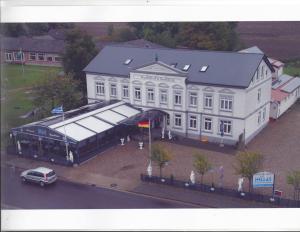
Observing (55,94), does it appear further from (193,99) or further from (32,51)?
(193,99)

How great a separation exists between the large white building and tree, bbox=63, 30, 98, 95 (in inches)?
2.8

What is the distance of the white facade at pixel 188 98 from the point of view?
393 centimetres

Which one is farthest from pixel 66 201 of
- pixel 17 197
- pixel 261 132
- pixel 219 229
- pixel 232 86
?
pixel 261 132

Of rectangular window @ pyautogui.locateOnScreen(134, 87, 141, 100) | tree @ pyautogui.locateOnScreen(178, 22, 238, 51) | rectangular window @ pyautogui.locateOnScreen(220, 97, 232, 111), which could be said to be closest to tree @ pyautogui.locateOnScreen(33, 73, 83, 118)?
rectangular window @ pyautogui.locateOnScreen(134, 87, 141, 100)

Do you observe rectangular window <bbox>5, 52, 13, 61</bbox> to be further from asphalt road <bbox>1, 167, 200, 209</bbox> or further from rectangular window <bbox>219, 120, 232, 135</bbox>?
rectangular window <bbox>219, 120, 232, 135</bbox>

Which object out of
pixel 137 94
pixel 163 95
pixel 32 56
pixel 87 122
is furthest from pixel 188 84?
pixel 32 56

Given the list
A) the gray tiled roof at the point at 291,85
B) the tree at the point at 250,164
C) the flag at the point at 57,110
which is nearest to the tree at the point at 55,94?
the flag at the point at 57,110

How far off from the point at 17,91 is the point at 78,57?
2.50ft

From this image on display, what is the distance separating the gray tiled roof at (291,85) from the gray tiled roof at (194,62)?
53cm

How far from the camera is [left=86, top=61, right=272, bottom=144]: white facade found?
3.93 m

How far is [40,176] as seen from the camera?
3.19 m

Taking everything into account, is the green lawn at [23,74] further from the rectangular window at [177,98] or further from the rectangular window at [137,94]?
the rectangular window at [177,98]

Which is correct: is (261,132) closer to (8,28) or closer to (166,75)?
(166,75)

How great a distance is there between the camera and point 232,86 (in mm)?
3959
